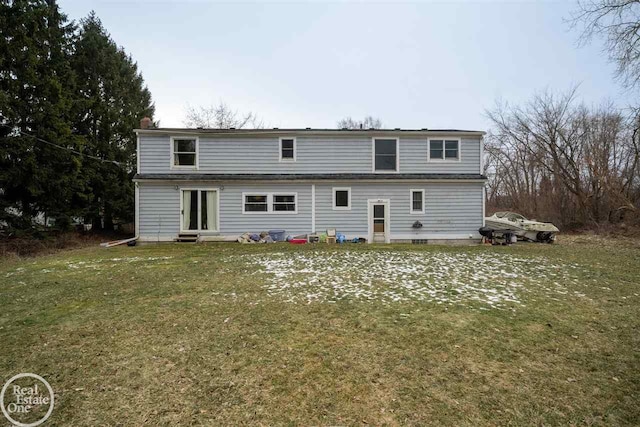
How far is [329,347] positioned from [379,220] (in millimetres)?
11813

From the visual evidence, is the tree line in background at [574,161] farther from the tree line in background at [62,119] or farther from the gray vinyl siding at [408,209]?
the tree line in background at [62,119]

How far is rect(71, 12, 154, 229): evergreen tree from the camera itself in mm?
18781

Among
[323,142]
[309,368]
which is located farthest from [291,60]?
[309,368]

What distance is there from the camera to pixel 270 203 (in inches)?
583

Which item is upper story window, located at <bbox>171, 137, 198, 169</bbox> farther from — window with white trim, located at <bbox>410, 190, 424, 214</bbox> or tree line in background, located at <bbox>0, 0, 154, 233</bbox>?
window with white trim, located at <bbox>410, 190, 424, 214</bbox>

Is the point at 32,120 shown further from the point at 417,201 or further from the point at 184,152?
the point at 417,201

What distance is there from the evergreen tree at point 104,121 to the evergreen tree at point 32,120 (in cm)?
205

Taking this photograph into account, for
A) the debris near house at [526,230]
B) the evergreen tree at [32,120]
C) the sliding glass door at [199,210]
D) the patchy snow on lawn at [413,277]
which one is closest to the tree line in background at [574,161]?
the debris near house at [526,230]

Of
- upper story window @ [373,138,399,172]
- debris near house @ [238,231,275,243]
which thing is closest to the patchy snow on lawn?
debris near house @ [238,231,275,243]

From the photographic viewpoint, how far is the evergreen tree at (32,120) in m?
13.4

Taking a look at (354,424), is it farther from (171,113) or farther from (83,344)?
(171,113)

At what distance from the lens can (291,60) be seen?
62.0 ft

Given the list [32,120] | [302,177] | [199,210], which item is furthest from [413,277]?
[32,120]

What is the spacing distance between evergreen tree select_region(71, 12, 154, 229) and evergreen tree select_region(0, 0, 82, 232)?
2.05 meters
